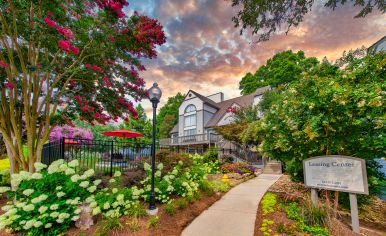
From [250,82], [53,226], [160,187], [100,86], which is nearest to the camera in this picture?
[53,226]

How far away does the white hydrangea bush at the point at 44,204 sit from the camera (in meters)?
3.51

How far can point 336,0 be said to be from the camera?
5.48 m

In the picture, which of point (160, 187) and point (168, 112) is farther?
point (168, 112)

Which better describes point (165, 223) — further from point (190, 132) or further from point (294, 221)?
point (190, 132)

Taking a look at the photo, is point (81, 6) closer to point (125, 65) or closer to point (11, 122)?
point (125, 65)

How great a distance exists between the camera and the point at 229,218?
4801 mm

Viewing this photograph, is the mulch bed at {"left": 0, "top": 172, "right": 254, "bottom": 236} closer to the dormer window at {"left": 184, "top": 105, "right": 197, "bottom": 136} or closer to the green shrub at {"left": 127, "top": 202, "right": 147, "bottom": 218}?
the green shrub at {"left": 127, "top": 202, "right": 147, "bottom": 218}

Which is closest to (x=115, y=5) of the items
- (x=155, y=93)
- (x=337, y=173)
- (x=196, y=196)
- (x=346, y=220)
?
(x=155, y=93)

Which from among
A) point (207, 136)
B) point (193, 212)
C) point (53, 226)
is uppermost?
point (207, 136)

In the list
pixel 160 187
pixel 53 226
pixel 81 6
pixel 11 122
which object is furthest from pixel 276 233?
pixel 11 122

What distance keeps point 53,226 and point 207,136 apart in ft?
63.2

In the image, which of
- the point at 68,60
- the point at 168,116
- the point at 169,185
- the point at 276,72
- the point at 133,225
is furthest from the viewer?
the point at 168,116

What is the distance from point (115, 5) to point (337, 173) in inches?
275

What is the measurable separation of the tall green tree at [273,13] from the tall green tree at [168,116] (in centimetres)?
3063
